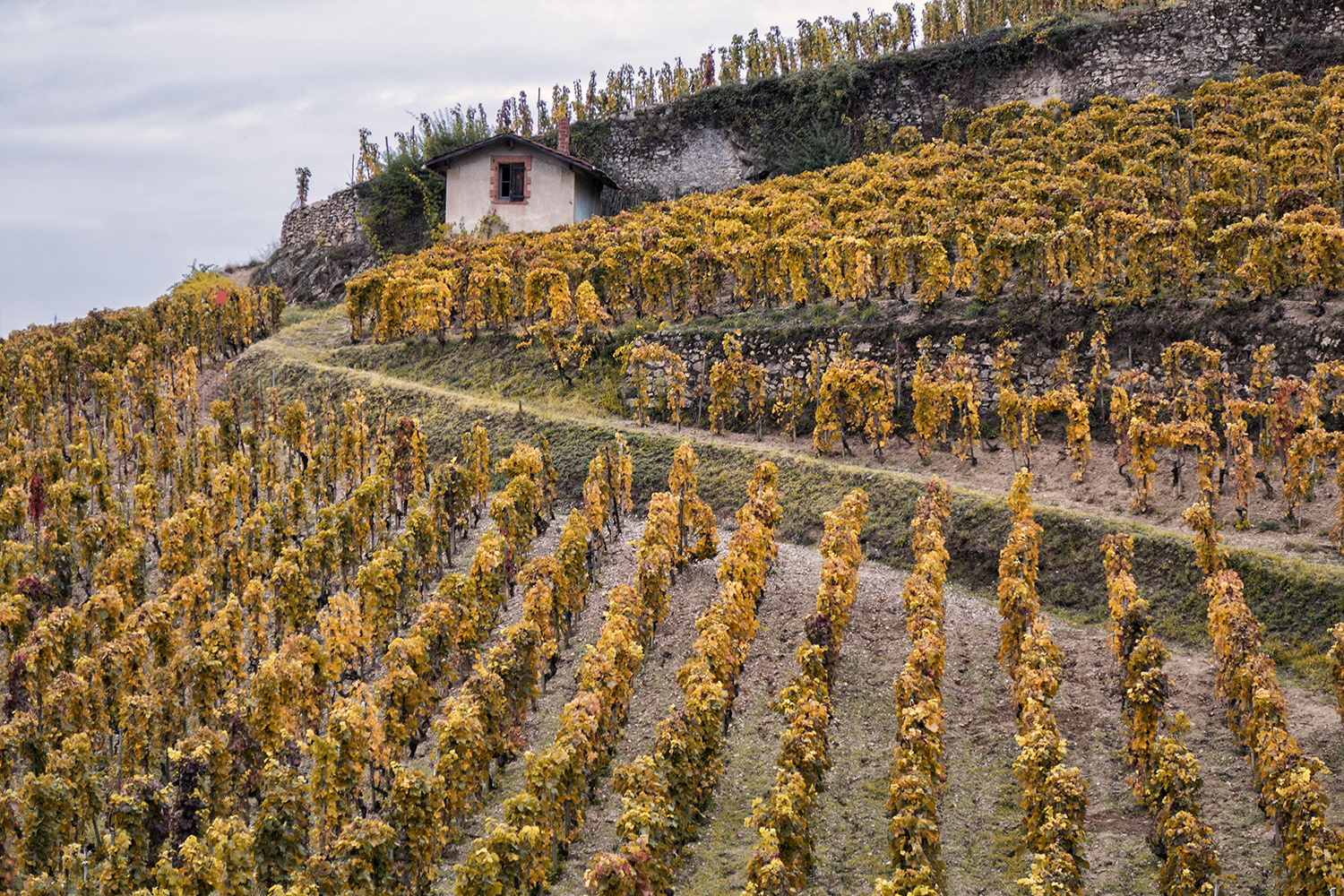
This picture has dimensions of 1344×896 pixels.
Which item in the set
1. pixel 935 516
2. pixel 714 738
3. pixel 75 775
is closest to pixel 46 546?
pixel 75 775

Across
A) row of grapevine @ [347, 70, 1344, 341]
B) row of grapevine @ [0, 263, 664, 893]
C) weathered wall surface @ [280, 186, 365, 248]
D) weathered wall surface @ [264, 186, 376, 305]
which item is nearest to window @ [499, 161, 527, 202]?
row of grapevine @ [347, 70, 1344, 341]

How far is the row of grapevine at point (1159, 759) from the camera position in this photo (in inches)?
359

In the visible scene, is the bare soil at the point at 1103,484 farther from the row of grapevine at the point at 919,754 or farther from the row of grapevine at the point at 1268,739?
the row of grapevine at the point at 919,754

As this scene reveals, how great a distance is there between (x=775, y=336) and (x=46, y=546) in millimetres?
14281

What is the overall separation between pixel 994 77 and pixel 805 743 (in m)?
33.1

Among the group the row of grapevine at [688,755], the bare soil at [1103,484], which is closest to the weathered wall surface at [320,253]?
the bare soil at [1103,484]

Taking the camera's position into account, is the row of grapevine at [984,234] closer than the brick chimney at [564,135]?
Yes

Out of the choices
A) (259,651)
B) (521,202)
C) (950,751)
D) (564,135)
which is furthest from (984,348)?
(564,135)

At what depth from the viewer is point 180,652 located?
13.9 metres

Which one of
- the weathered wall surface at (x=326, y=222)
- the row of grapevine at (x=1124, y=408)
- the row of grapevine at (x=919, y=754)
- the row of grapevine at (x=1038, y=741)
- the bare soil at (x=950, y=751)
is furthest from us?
the weathered wall surface at (x=326, y=222)

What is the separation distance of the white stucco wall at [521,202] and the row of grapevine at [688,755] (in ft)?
80.9

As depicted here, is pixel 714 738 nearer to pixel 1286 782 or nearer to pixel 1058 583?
pixel 1286 782

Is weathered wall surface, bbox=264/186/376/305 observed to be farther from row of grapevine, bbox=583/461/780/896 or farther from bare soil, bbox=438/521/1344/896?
row of grapevine, bbox=583/461/780/896

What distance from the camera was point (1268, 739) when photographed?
33.1 ft
